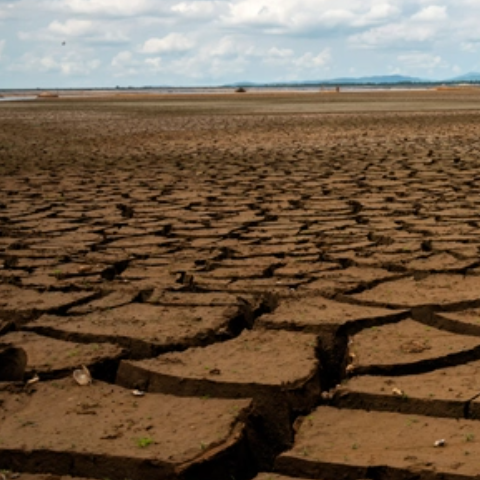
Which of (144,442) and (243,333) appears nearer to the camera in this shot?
(144,442)

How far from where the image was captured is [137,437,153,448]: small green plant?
5.98ft

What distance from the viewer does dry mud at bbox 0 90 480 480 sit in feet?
5.95

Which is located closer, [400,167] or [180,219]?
[180,219]

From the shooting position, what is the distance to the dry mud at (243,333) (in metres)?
1.81

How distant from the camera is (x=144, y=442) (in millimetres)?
1839

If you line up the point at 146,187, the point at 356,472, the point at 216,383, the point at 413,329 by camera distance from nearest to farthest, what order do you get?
the point at 356,472, the point at 216,383, the point at 413,329, the point at 146,187

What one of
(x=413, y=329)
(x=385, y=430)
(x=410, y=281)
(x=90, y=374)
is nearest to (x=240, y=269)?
(x=410, y=281)

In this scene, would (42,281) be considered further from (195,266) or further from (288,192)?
(288,192)

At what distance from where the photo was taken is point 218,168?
25.0 feet

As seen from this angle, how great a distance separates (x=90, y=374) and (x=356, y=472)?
82 centimetres

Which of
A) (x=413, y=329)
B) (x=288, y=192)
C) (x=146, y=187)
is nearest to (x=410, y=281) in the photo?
(x=413, y=329)

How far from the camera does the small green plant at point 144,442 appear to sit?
71.8 inches

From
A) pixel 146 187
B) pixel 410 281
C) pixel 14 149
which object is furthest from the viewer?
pixel 14 149

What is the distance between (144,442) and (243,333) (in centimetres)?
84
